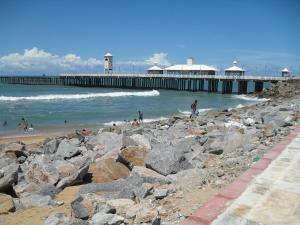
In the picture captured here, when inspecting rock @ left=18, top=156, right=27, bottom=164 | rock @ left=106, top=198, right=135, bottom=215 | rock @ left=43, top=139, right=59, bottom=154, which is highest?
rock @ left=106, top=198, right=135, bottom=215

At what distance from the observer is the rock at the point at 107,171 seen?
21.1ft

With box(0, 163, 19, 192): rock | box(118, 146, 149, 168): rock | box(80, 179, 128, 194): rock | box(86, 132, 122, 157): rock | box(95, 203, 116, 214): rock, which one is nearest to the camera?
box(95, 203, 116, 214): rock

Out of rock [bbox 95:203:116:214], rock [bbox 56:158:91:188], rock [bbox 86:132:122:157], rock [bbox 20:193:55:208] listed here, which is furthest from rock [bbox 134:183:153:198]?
rock [bbox 86:132:122:157]

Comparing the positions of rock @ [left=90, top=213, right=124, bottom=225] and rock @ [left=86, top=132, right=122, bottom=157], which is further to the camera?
rock @ [left=86, top=132, right=122, bottom=157]

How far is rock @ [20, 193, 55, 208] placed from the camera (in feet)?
17.5

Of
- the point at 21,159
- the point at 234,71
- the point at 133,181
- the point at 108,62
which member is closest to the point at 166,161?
the point at 133,181

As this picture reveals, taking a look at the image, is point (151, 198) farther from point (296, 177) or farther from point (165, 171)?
point (296, 177)

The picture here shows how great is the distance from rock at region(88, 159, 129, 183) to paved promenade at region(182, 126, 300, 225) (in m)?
2.42

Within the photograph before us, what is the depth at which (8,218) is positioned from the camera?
4.89m

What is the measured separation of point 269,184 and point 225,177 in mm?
756

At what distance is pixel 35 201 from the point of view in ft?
17.7

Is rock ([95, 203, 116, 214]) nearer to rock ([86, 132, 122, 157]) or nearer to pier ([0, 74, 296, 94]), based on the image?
rock ([86, 132, 122, 157])

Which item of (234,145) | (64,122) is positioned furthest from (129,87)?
(234,145)

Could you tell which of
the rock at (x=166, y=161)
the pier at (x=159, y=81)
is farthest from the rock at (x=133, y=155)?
the pier at (x=159, y=81)
